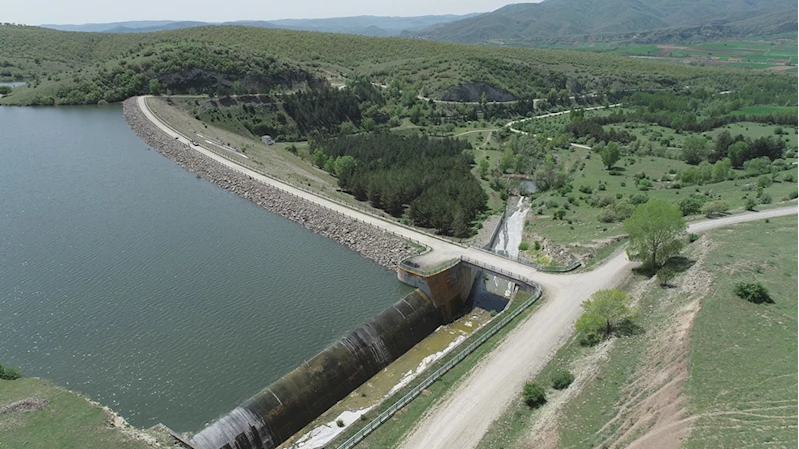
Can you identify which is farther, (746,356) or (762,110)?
(762,110)

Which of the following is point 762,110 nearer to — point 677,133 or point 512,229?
point 677,133

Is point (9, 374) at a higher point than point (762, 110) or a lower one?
lower

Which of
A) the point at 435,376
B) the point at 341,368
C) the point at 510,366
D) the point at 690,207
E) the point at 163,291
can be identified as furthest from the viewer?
the point at 690,207

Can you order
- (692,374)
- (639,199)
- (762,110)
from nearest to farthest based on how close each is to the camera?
1. (692,374)
2. (639,199)
3. (762,110)

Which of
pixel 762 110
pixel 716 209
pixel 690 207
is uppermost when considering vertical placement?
pixel 762 110

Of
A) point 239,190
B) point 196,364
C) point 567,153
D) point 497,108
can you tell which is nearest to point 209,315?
point 196,364

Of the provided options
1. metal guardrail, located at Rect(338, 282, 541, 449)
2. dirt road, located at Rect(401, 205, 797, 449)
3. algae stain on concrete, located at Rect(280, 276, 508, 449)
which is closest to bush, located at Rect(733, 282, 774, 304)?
dirt road, located at Rect(401, 205, 797, 449)

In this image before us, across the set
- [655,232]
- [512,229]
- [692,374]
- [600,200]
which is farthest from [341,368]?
[600,200]
